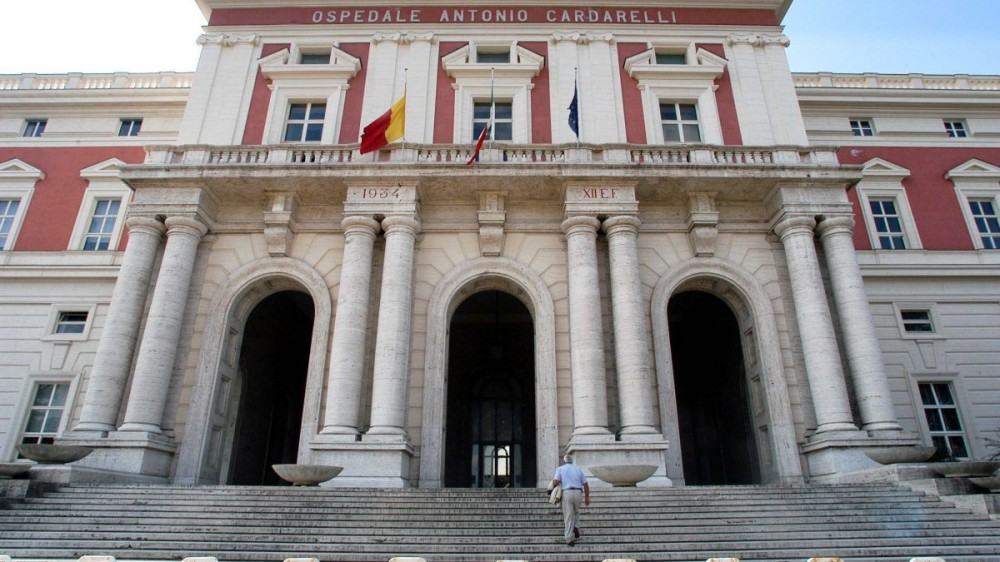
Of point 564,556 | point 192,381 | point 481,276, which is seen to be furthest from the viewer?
point 481,276

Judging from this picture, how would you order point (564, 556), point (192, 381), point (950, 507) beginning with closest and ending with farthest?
point (564, 556), point (950, 507), point (192, 381)

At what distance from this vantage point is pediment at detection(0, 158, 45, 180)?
2239cm

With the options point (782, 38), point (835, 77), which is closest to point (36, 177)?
point (782, 38)

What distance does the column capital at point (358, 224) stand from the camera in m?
17.1

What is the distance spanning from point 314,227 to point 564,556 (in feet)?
41.8

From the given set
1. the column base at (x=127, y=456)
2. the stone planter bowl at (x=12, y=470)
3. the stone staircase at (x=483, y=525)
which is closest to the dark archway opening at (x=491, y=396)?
the column base at (x=127, y=456)

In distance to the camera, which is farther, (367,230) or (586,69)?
(586,69)

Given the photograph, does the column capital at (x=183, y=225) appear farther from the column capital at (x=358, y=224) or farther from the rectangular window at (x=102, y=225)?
the rectangular window at (x=102, y=225)

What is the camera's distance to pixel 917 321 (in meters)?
20.4

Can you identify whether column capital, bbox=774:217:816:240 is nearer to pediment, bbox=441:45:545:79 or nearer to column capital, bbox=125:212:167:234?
pediment, bbox=441:45:545:79

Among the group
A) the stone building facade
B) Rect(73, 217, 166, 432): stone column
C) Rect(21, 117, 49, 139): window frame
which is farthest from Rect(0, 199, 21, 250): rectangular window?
Rect(73, 217, 166, 432): stone column

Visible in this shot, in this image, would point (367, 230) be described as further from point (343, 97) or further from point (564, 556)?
point (564, 556)

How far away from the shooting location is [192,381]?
1658 centimetres

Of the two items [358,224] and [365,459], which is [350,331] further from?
[365,459]
